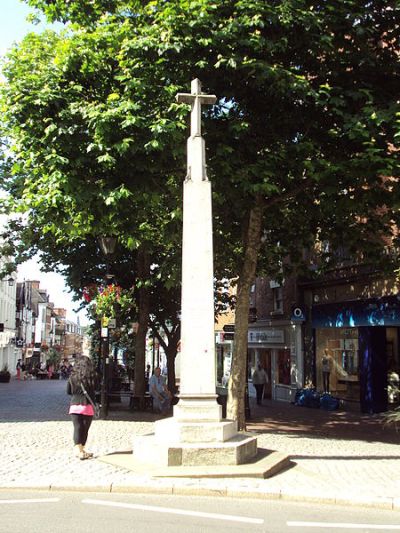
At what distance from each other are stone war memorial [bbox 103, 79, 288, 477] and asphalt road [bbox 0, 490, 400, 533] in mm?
1063

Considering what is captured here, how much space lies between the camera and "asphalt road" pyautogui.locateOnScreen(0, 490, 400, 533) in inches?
230

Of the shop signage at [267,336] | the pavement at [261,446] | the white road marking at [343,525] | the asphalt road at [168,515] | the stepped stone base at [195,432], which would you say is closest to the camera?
the asphalt road at [168,515]

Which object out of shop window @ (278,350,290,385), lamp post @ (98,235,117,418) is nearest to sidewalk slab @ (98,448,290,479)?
lamp post @ (98,235,117,418)

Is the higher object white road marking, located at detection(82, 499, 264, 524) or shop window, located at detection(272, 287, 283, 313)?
shop window, located at detection(272, 287, 283, 313)

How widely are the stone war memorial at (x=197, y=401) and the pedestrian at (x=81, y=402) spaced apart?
0.56 metres

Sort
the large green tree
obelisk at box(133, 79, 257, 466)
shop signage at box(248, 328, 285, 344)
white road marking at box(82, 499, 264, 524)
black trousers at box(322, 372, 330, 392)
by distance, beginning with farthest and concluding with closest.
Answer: shop signage at box(248, 328, 285, 344) < black trousers at box(322, 372, 330, 392) < the large green tree < obelisk at box(133, 79, 257, 466) < white road marking at box(82, 499, 264, 524)

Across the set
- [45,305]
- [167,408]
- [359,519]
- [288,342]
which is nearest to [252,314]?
[288,342]

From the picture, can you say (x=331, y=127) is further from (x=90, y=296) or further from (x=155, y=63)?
(x=90, y=296)

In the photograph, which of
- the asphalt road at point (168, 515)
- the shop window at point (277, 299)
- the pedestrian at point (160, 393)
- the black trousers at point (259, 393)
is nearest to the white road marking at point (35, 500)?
the asphalt road at point (168, 515)

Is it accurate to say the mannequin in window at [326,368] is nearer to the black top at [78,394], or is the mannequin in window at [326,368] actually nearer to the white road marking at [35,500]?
the black top at [78,394]

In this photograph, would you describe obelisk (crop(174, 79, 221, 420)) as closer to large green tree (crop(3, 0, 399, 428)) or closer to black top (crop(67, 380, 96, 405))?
large green tree (crop(3, 0, 399, 428))

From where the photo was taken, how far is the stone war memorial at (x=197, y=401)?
8.38 meters

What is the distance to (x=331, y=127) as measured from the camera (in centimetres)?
1270

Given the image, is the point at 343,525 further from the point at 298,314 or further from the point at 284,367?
the point at 284,367
